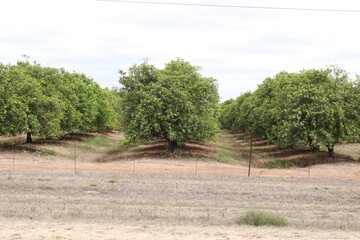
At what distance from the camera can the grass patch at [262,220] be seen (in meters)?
16.2

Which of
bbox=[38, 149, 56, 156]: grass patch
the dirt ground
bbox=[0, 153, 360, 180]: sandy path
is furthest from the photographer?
bbox=[38, 149, 56, 156]: grass patch

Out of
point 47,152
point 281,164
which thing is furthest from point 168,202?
point 47,152

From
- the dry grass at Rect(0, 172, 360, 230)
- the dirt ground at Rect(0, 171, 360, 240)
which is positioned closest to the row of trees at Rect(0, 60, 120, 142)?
the dirt ground at Rect(0, 171, 360, 240)

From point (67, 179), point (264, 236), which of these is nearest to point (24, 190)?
point (67, 179)

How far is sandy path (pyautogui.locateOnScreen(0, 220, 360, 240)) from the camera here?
12.9m

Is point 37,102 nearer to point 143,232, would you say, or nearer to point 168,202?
point 168,202

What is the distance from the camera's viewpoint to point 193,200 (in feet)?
71.9

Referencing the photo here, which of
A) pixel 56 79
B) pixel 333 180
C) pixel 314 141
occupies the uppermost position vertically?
pixel 56 79

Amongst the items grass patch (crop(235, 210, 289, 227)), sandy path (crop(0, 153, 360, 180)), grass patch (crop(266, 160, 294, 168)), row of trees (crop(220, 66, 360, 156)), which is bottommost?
grass patch (crop(266, 160, 294, 168))

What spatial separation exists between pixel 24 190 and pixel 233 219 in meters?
13.4

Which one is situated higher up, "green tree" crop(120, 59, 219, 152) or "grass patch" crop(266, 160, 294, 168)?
"green tree" crop(120, 59, 219, 152)

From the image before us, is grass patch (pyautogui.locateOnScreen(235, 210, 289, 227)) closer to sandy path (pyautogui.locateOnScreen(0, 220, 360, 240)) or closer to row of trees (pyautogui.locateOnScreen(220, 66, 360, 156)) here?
sandy path (pyautogui.locateOnScreen(0, 220, 360, 240))

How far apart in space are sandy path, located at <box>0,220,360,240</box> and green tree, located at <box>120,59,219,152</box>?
27845 mm

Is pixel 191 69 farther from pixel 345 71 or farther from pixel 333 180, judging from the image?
pixel 333 180
